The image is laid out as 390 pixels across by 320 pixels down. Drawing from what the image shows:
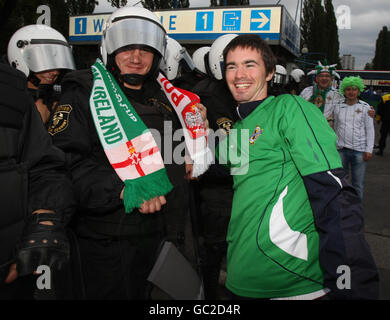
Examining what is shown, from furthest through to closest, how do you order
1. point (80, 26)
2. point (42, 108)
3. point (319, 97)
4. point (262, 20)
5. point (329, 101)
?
point (80, 26), point (262, 20), point (319, 97), point (329, 101), point (42, 108)

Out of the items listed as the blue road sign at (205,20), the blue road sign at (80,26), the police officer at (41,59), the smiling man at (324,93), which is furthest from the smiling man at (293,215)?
the blue road sign at (80,26)

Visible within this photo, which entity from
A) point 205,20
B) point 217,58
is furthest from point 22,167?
point 205,20

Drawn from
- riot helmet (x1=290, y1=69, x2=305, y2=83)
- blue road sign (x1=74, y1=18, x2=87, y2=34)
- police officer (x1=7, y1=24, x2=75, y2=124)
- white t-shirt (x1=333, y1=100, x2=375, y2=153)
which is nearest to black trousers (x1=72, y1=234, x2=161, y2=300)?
police officer (x1=7, y1=24, x2=75, y2=124)

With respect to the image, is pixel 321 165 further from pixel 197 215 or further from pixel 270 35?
pixel 270 35

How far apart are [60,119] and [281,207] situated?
114 centimetres

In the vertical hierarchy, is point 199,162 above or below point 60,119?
below

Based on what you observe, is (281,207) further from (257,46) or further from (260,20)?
(260,20)

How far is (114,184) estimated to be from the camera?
1621mm

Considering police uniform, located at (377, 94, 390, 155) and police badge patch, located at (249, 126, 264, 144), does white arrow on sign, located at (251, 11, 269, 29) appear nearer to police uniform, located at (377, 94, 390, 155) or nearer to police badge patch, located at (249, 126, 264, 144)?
police uniform, located at (377, 94, 390, 155)

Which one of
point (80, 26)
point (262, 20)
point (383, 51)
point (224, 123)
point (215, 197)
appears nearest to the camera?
point (224, 123)

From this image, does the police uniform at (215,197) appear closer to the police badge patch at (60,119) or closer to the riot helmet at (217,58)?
the riot helmet at (217,58)

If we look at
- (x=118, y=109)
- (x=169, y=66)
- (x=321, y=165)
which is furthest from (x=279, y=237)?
(x=169, y=66)

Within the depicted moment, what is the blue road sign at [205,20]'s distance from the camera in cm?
1438

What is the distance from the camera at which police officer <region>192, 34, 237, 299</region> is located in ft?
8.12
